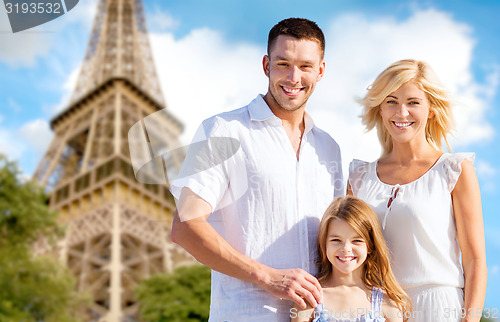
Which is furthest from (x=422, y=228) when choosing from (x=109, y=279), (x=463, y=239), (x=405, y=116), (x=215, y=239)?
(x=109, y=279)

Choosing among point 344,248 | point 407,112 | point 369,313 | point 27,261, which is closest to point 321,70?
point 407,112

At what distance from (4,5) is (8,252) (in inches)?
338

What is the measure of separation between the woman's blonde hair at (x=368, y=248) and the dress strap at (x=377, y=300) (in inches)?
0.8

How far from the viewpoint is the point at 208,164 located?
7.64 ft

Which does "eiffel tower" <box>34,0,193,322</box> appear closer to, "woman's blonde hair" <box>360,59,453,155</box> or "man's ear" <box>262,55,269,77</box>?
"woman's blonde hair" <box>360,59,453,155</box>

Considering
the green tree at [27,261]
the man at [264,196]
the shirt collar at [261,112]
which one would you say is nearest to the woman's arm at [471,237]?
the man at [264,196]

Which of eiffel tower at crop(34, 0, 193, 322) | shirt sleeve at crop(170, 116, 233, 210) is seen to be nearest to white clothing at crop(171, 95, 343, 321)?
shirt sleeve at crop(170, 116, 233, 210)

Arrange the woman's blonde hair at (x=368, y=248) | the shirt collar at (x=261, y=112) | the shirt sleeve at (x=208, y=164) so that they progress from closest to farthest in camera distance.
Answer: the shirt sleeve at (x=208, y=164), the woman's blonde hair at (x=368, y=248), the shirt collar at (x=261, y=112)

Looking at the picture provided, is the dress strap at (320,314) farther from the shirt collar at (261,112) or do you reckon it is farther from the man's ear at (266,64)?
the man's ear at (266,64)

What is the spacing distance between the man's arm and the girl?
0.55ft

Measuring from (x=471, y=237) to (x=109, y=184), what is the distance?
2049 centimetres

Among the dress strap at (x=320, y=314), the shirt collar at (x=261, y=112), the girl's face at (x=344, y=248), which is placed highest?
the shirt collar at (x=261, y=112)

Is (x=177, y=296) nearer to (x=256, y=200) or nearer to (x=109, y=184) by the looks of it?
(x=109, y=184)

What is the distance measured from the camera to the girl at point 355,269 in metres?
2.33
